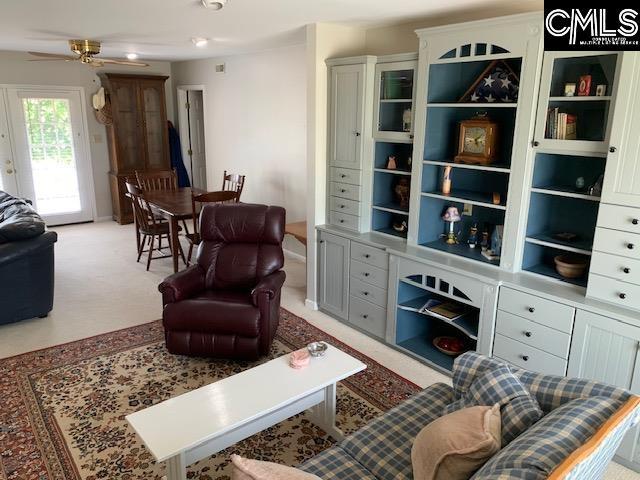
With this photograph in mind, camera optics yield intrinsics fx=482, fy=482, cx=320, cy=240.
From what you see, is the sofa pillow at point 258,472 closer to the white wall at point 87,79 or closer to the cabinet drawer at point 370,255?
the cabinet drawer at point 370,255

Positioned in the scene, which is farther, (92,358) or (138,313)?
(138,313)

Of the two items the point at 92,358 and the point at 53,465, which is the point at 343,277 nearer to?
the point at 92,358

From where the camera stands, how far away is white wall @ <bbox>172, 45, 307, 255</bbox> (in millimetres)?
5301

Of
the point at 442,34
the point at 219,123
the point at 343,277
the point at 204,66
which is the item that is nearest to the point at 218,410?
the point at 343,277

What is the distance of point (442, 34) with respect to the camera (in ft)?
10.3

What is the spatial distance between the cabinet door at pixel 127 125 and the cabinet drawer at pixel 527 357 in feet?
20.2

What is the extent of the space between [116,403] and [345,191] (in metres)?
Result: 2.28

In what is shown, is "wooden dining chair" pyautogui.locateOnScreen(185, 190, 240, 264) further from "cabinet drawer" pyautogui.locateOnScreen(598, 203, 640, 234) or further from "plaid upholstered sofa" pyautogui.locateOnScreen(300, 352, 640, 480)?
"cabinet drawer" pyautogui.locateOnScreen(598, 203, 640, 234)

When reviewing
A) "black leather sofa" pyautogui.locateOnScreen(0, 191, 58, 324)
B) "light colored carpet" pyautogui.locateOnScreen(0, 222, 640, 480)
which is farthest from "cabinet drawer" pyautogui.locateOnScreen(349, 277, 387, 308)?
"black leather sofa" pyautogui.locateOnScreen(0, 191, 58, 324)

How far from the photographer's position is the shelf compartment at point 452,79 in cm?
329

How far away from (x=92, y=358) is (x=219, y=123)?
13.6 feet

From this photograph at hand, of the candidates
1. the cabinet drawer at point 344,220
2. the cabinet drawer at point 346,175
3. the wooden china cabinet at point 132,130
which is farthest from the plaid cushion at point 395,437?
the wooden china cabinet at point 132,130

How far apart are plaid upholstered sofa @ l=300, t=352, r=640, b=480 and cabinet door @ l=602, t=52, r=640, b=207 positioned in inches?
43.7

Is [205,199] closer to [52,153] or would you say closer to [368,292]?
[368,292]
